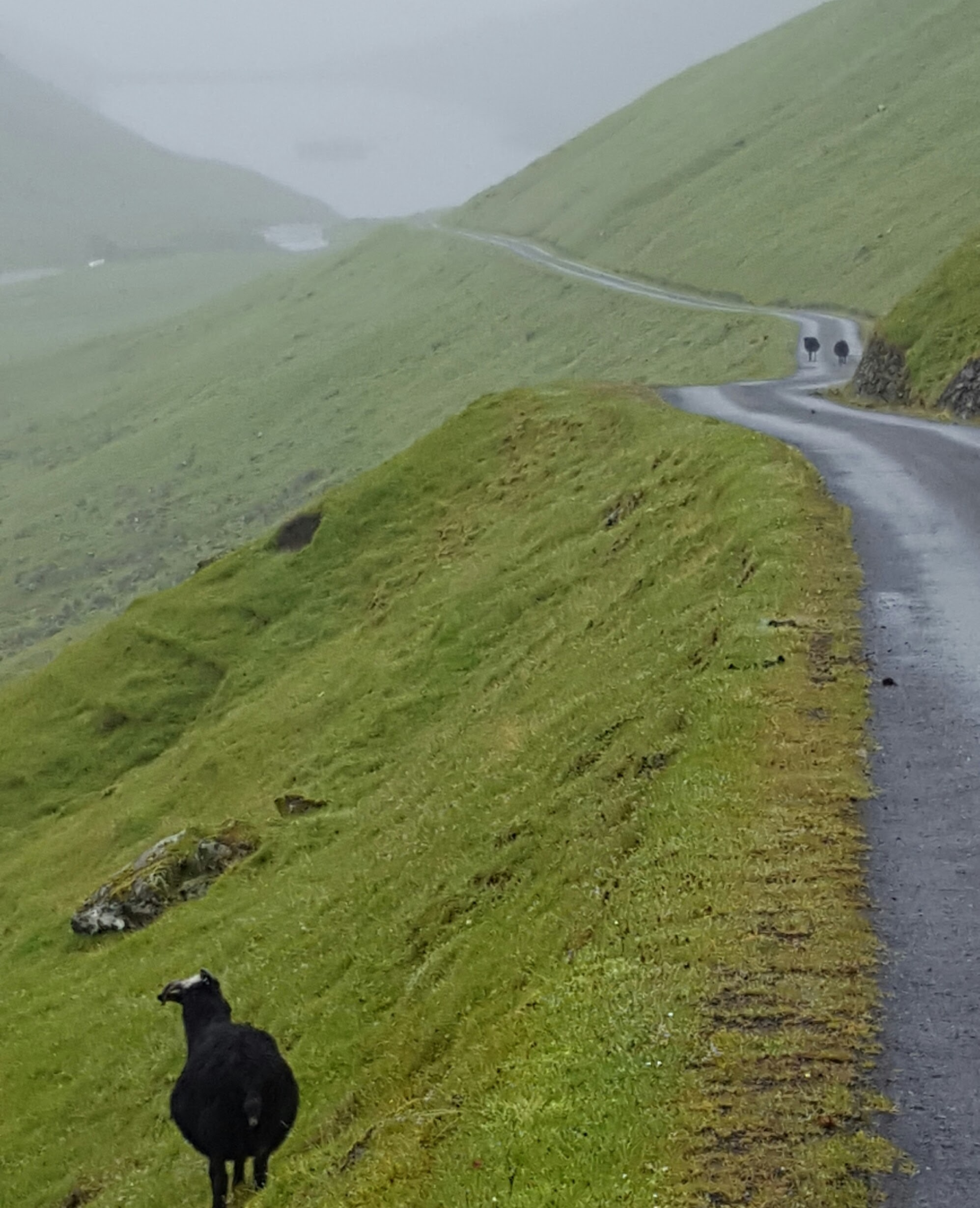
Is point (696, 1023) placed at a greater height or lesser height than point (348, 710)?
greater

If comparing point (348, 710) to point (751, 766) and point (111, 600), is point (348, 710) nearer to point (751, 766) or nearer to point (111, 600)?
point (751, 766)

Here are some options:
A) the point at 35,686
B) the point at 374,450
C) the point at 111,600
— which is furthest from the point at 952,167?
the point at 35,686

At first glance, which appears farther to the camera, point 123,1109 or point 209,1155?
point 123,1109

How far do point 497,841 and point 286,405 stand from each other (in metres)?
127

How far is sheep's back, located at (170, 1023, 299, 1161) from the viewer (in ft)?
43.0

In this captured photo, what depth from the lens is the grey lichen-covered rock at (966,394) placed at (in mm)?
41969

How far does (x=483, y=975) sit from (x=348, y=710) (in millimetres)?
20133

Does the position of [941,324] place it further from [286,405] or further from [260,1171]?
[286,405]

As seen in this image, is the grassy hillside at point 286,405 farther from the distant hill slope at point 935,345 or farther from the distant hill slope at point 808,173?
the distant hill slope at point 935,345

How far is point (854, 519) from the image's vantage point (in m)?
27.4

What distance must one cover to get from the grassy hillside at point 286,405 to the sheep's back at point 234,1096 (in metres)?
66.0

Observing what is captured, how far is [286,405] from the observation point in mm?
141250

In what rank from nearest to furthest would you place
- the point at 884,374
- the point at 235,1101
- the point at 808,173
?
the point at 235,1101
the point at 884,374
the point at 808,173

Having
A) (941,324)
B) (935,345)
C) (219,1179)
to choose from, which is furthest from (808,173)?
(219,1179)
